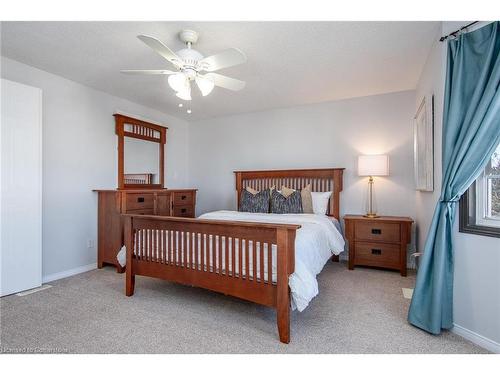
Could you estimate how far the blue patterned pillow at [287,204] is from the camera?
3.73 m

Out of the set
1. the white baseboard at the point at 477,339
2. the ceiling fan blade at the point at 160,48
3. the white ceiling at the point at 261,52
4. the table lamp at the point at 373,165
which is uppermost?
the white ceiling at the point at 261,52

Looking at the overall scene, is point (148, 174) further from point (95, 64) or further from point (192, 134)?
point (95, 64)

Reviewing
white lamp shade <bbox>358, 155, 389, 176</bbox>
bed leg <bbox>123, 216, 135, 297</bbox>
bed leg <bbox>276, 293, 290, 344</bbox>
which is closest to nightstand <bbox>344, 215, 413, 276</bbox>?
white lamp shade <bbox>358, 155, 389, 176</bbox>

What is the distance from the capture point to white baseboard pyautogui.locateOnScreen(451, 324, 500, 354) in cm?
170

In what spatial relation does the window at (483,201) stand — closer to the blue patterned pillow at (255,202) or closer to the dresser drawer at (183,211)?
the blue patterned pillow at (255,202)

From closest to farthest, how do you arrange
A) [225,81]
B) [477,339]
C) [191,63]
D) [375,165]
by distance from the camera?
[477,339]
[191,63]
[225,81]
[375,165]

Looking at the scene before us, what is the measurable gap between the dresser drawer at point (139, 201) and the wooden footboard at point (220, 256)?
88 cm

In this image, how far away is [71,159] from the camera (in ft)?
11.1

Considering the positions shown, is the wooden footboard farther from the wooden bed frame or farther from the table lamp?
the table lamp

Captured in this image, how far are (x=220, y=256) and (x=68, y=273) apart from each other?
239 centimetres

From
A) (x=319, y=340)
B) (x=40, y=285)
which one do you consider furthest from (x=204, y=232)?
(x=40, y=285)

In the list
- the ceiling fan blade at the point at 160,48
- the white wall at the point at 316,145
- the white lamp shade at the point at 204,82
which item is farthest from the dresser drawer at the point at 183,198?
the ceiling fan blade at the point at 160,48

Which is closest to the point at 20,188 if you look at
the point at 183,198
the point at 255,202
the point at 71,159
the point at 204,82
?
the point at 71,159

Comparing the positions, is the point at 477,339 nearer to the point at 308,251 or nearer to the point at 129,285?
the point at 308,251
